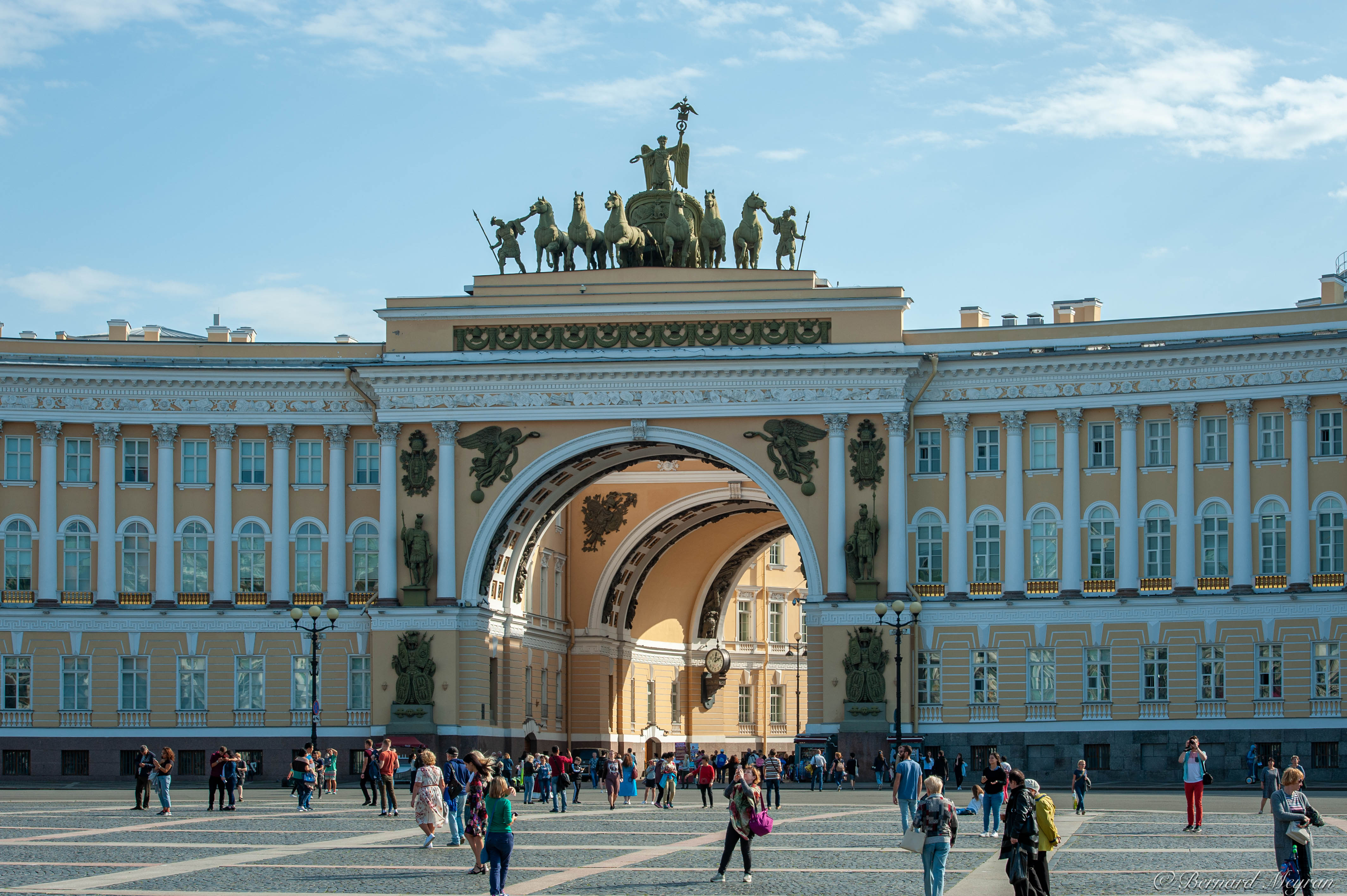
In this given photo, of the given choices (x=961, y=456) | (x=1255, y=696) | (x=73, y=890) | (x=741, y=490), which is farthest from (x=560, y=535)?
(x=73, y=890)

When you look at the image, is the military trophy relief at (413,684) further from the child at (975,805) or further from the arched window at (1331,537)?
the arched window at (1331,537)

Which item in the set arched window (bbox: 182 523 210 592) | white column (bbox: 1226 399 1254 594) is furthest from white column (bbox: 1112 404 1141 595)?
arched window (bbox: 182 523 210 592)

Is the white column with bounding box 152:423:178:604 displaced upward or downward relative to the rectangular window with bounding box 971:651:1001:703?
upward

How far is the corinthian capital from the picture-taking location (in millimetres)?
59750

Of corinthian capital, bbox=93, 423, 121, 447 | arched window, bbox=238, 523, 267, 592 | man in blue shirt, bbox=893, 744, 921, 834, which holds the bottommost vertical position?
man in blue shirt, bbox=893, 744, 921, 834

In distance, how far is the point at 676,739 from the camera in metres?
77.3

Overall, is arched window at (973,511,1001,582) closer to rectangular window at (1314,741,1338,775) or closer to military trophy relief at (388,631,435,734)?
rectangular window at (1314,741,1338,775)

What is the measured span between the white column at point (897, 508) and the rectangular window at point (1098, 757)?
6.92 meters

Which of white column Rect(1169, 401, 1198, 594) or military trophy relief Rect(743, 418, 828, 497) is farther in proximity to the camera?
military trophy relief Rect(743, 418, 828, 497)

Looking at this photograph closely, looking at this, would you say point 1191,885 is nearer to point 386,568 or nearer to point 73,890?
point 73,890

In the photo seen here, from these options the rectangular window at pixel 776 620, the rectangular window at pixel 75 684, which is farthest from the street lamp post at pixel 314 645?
the rectangular window at pixel 776 620

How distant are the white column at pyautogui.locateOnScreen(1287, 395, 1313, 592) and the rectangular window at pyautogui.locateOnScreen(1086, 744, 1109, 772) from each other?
6881 mm

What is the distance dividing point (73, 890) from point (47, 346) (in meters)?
39.1

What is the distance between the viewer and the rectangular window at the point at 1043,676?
5634 centimetres
